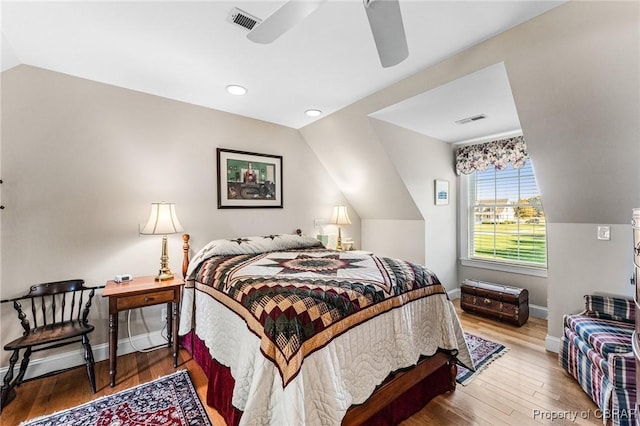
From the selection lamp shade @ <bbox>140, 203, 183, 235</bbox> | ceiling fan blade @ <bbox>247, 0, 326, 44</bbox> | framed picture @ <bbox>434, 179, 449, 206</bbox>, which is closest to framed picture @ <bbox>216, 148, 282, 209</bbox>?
lamp shade @ <bbox>140, 203, 183, 235</bbox>

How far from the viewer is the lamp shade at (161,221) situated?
2416mm

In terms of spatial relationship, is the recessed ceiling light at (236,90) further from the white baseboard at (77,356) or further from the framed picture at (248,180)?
the white baseboard at (77,356)

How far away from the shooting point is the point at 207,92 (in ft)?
8.76

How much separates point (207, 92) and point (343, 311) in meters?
2.35

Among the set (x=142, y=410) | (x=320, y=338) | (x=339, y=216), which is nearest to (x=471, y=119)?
(x=339, y=216)

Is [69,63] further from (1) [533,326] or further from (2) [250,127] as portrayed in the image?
(1) [533,326]

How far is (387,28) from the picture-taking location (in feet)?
4.11

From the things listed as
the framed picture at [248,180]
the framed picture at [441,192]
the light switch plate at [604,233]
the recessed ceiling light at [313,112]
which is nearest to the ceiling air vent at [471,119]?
the framed picture at [441,192]

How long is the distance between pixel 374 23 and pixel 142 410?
8.48ft

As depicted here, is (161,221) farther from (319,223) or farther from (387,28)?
(387,28)

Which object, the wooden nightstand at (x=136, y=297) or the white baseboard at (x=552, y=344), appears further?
the white baseboard at (x=552, y=344)

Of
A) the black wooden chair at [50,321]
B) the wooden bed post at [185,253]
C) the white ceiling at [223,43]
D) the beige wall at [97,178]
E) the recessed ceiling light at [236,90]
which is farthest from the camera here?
the wooden bed post at [185,253]

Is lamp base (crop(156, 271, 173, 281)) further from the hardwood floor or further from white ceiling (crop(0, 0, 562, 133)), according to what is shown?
white ceiling (crop(0, 0, 562, 133))

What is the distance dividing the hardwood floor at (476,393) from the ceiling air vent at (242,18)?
2.42 meters
